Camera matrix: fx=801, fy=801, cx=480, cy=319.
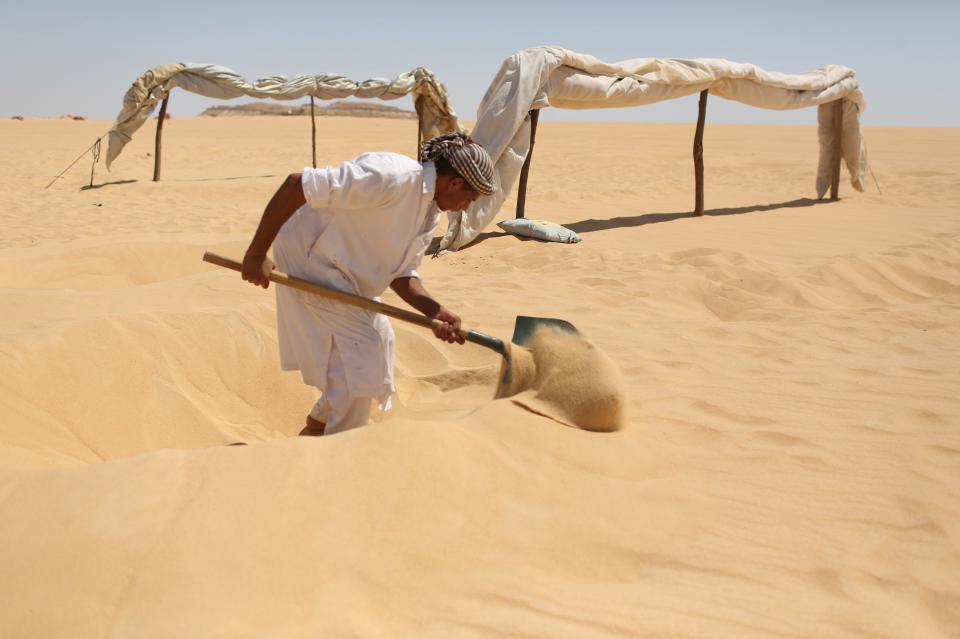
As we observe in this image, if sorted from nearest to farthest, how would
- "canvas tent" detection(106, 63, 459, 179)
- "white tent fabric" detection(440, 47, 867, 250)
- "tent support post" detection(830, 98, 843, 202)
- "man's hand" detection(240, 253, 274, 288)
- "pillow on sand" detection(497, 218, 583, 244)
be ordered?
"man's hand" detection(240, 253, 274, 288)
"white tent fabric" detection(440, 47, 867, 250)
"pillow on sand" detection(497, 218, 583, 244)
"tent support post" detection(830, 98, 843, 202)
"canvas tent" detection(106, 63, 459, 179)

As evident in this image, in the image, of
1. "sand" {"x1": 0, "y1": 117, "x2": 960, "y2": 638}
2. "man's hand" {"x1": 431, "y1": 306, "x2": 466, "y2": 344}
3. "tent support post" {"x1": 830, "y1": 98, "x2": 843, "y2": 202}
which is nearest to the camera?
"sand" {"x1": 0, "y1": 117, "x2": 960, "y2": 638}

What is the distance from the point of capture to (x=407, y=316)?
9.86 feet

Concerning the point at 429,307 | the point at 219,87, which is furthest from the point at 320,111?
the point at 429,307

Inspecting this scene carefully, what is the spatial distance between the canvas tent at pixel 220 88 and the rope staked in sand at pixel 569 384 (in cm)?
1034

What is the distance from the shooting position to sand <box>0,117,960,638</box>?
188cm

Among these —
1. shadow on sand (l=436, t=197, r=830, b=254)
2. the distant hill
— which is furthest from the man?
the distant hill

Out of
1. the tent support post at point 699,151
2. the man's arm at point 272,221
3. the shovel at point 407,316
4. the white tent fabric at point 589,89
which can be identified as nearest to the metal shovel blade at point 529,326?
the shovel at point 407,316

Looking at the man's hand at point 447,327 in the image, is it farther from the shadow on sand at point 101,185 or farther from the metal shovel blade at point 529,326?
the shadow on sand at point 101,185

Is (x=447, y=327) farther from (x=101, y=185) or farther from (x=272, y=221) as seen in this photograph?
(x=101, y=185)

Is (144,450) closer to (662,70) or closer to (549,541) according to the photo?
(549,541)

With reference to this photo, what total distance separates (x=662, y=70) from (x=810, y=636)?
8267 millimetres

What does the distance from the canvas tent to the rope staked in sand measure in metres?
10.3

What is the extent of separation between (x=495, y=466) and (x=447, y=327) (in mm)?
787

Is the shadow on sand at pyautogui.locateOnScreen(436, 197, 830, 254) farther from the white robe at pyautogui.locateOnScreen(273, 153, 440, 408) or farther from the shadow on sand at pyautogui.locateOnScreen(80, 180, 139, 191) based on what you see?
the shadow on sand at pyautogui.locateOnScreen(80, 180, 139, 191)
